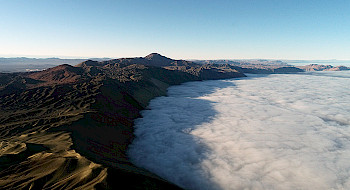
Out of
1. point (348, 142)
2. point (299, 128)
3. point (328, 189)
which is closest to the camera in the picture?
point (328, 189)

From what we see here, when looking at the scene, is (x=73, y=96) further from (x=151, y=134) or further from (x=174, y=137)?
(x=174, y=137)

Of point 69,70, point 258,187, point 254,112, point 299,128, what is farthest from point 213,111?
point 69,70

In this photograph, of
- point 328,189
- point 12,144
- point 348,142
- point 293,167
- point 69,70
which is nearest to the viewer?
point 328,189

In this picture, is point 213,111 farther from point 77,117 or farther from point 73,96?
point 73,96

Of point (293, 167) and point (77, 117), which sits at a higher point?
point (77, 117)

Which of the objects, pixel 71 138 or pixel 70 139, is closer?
pixel 70 139

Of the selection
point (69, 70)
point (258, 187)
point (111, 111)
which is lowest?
point (258, 187)

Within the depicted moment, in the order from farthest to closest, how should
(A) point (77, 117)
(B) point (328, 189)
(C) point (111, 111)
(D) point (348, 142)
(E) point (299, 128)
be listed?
(C) point (111, 111) → (E) point (299, 128) → (A) point (77, 117) → (D) point (348, 142) → (B) point (328, 189)

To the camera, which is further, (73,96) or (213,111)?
(213,111)

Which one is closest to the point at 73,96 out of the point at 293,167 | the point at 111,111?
the point at 111,111
